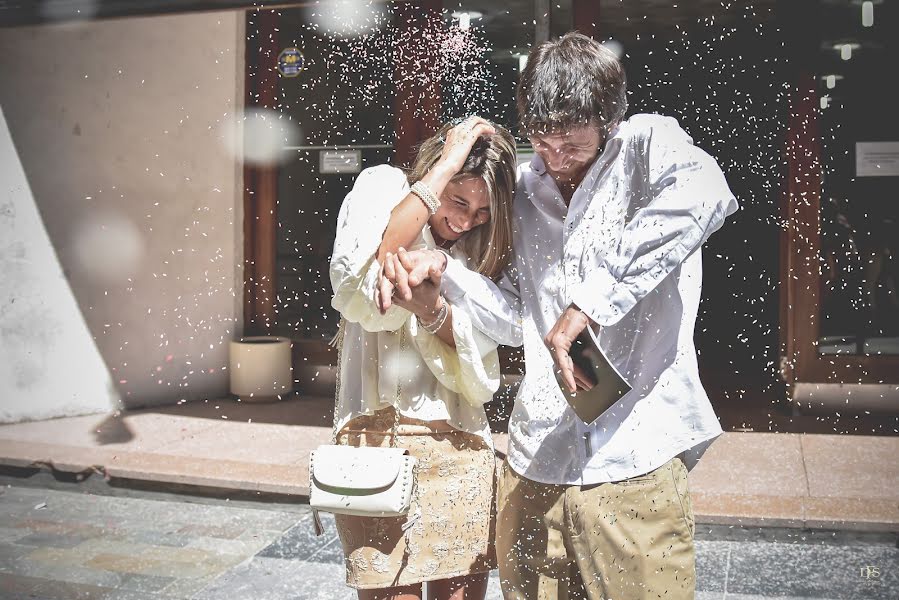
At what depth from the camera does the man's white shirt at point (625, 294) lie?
1.47m

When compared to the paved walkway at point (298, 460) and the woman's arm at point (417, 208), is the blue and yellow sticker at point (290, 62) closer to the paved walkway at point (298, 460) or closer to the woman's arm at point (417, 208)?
the paved walkway at point (298, 460)

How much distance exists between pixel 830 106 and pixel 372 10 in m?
3.74

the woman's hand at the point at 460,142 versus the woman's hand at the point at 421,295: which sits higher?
the woman's hand at the point at 460,142

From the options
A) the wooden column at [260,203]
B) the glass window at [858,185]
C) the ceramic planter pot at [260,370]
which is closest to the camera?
the glass window at [858,185]

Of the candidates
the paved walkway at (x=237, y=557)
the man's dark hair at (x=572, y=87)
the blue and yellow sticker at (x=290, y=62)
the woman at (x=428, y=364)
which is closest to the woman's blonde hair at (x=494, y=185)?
the woman at (x=428, y=364)

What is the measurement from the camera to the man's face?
5.21ft

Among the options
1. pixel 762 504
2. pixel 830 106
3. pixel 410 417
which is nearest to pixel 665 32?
pixel 830 106

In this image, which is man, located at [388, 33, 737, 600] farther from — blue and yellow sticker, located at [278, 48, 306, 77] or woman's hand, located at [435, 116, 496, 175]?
blue and yellow sticker, located at [278, 48, 306, 77]

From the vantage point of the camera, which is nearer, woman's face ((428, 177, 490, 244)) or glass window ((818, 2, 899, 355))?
woman's face ((428, 177, 490, 244))

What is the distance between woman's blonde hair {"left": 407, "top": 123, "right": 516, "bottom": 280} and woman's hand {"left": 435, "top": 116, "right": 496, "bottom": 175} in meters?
Answer: 0.02

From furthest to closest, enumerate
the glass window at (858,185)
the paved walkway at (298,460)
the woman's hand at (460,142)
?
the glass window at (858,185) < the paved walkway at (298,460) < the woman's hand at (460,142)

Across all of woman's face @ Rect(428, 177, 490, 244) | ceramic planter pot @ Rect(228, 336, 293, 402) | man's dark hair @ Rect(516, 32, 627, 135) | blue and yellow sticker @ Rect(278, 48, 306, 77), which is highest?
blue and yellow sticker @ Rect(278, 48, 306, 77)

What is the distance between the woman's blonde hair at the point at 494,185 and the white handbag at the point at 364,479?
0.29 metres

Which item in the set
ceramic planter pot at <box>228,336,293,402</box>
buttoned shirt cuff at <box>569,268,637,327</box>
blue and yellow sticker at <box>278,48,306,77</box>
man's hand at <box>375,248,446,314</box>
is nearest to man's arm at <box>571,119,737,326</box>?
buttoned shirt cuff at <box>569,268,637,327</box>
